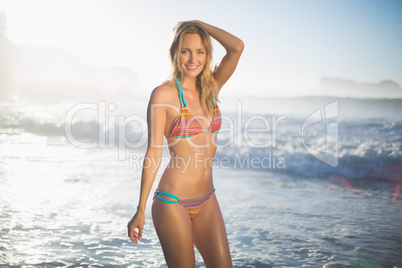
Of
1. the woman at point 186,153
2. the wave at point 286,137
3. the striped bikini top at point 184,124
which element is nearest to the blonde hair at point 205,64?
the woman at point 186,153

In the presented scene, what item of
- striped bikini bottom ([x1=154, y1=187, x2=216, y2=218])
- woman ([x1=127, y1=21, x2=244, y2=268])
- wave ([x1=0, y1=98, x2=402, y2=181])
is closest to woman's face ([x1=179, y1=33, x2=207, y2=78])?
woman ([x1=127, y1=21, x2=244, y2=268])

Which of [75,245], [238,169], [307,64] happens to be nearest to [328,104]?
[307,64]

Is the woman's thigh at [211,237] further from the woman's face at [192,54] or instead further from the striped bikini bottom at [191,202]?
the woman's face at [192,54]

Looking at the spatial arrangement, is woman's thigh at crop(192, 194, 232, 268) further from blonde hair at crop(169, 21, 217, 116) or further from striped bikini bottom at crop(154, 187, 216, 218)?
blonde hair at crop(169, 21, 217, 116)

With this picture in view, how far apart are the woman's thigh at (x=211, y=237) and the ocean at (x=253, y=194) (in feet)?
6.38

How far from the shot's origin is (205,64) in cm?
243

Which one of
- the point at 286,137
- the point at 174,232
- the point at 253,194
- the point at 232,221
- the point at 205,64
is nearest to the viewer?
the point at 174,232

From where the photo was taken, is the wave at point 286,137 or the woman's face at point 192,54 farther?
the wave at point 286,137

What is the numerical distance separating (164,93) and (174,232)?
75cm

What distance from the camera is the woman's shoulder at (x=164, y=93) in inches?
85.7

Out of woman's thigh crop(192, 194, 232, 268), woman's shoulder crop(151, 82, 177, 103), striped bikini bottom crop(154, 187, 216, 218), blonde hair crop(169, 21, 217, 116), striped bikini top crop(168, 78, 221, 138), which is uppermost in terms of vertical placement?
blonde hair crop(169, 21, 217, 116)

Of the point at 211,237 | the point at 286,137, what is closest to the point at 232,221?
the point at 211,237

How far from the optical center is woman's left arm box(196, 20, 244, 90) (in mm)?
2424

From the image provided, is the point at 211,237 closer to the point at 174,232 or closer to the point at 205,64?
the point at 174,232
